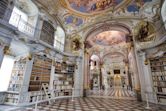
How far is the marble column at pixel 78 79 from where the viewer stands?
766 cm

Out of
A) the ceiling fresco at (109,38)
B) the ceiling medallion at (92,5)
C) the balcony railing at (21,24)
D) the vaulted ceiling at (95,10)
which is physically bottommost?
the balcony railing at (21,24)

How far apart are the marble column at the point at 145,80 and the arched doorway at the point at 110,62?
149 inches

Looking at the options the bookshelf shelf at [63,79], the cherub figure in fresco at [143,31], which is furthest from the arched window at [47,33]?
the cherub figure in fresco at [143,31]

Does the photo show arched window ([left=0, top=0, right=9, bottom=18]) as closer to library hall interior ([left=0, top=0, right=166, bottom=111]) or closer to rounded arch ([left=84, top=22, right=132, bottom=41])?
library hall interior ([left=0, top=0, right=166, bottom=111])

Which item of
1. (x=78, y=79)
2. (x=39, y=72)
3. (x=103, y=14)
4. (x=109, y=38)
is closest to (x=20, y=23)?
(x=39, y=72)

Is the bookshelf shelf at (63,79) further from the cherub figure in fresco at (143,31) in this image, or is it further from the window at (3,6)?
the cherub figure in fresco at (143,31)

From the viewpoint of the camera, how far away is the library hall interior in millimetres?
4621

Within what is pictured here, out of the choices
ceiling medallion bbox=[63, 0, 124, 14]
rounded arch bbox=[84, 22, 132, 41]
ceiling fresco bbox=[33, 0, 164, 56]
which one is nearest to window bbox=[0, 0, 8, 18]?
ceiling fresco bbox=[33, 0, 164, 56]

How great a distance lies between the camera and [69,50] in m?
8.94

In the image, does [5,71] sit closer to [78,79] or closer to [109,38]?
[78,79]

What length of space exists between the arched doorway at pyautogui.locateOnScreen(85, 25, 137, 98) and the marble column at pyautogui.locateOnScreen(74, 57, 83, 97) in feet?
11.2

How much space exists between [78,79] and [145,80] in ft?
16.0

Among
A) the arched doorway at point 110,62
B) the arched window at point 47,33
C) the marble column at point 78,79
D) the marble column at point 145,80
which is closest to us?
the marble column at point 145,80

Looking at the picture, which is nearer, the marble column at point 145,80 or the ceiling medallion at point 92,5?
the marble column at point 145,80
